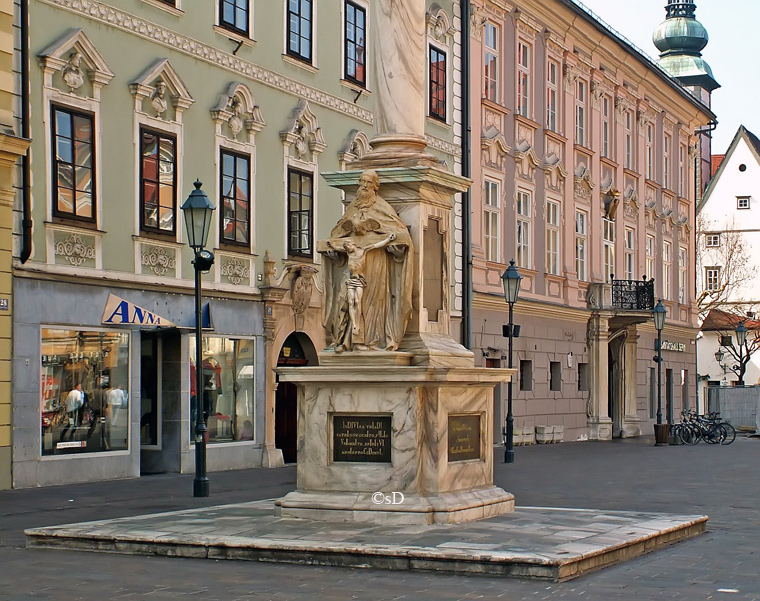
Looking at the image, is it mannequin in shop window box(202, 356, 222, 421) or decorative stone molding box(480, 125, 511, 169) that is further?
decorative stone molding box(480, 125, 511, 169)

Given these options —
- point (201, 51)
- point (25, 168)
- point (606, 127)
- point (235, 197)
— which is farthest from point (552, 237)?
point (25, 168)

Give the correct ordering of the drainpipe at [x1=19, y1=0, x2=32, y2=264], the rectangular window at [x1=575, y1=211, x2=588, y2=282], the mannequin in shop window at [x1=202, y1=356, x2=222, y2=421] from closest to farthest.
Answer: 1. the drainpipe at [x1=19, y1=0, x2=32, y2=264]
2. the mannequin in shop window at [x1=202, y1=356, x2=222, y2=421]
3. the rectangular window at [x1=575, y1=211, x2=588, y2=282]

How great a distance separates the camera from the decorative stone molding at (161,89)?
22.8 m

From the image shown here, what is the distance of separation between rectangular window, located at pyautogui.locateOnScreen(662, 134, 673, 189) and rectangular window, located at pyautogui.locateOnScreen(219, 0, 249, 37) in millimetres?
29597

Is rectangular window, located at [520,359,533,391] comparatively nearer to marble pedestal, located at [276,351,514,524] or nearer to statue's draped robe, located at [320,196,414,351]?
marble pedestal, located at [276,351,514,524]

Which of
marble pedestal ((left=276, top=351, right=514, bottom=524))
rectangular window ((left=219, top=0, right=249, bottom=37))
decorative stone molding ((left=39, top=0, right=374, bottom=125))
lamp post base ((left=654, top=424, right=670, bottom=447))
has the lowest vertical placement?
lamp post base ((left=654, top=424, right=670, bottom=447))

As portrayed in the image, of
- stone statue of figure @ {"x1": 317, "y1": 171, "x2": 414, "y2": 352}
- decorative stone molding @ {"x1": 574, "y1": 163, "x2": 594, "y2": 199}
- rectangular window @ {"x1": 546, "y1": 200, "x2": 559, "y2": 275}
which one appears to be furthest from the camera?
decorative stone molding @ {"x1": 574, "y1": 163, "x2": 594, "y2": 199}

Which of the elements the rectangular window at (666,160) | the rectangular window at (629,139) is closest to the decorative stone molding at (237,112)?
the rectangular window at (629,139)

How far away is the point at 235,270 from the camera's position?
25.6 m

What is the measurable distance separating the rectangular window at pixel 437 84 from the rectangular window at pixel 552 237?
744 centimetres

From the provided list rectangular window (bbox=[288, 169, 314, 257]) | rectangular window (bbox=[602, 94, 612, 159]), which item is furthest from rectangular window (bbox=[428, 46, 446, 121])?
rectangular window (bbox=[602, 94, 612, 159])

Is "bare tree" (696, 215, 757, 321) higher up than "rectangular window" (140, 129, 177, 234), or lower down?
higher up

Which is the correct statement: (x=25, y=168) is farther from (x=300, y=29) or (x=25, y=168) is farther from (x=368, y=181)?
(x=300, y=29)

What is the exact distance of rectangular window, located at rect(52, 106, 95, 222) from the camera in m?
20.9
